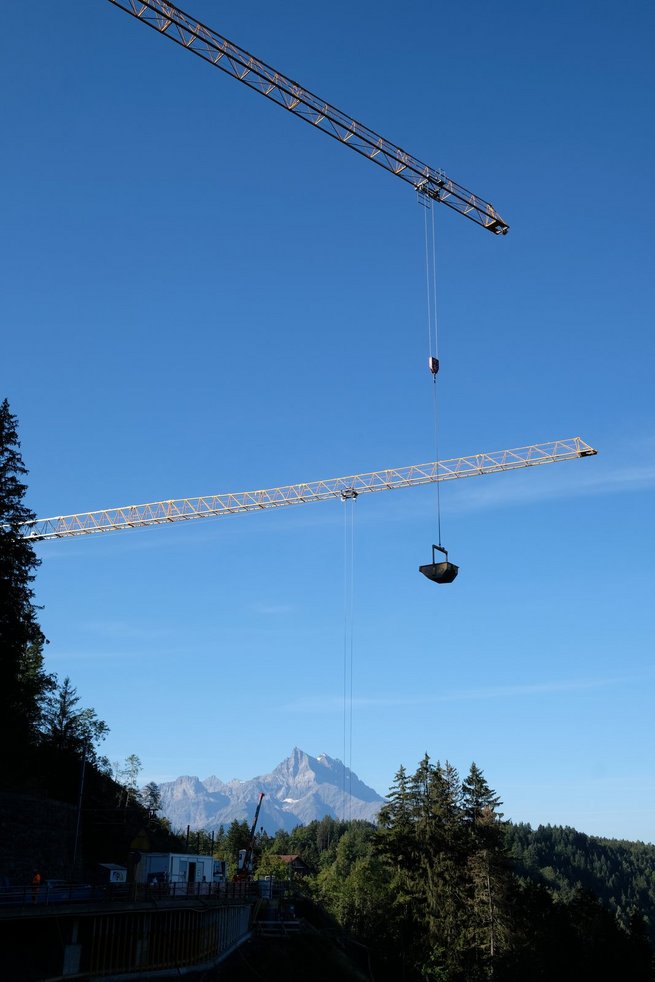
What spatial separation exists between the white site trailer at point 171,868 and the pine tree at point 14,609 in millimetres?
15732

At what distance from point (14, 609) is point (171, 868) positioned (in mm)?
20328

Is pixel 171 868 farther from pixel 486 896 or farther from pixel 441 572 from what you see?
pixel 486 896

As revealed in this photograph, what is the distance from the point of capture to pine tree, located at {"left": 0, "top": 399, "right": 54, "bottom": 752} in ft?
205

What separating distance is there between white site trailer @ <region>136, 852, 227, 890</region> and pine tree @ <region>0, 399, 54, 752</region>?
51.6 ft

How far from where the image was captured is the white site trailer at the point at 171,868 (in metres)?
56.2

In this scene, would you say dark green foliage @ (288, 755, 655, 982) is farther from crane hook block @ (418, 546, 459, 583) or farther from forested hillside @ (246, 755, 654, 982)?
crane hook block @ (418, 546, 459, 583)

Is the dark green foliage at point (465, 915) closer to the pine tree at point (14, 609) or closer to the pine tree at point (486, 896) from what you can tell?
the pine tree at point (486, 896)

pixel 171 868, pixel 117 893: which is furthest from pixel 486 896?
pixel 117 893

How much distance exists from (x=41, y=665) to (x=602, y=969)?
63055mm

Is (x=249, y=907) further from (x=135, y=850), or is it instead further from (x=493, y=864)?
(x=493, y=864)

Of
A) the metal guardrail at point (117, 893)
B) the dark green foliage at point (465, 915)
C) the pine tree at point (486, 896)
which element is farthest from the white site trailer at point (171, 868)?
the pine tree at point (486, 896)

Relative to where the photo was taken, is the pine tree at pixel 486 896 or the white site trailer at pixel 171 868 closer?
the white site trailer at pixel 171 868

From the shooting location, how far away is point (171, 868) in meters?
57.5

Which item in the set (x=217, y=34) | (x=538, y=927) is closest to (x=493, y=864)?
(x=538, y=927)
